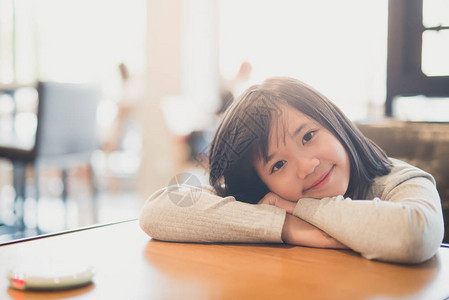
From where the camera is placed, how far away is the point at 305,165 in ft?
2.82

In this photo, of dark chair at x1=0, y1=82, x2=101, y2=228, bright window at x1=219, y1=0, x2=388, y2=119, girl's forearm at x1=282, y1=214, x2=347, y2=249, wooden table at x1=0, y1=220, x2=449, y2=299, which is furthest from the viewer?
bright window at x1=219, y1=0, x2=388, y2=119

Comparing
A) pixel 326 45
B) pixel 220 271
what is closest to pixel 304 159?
pixel 220 271

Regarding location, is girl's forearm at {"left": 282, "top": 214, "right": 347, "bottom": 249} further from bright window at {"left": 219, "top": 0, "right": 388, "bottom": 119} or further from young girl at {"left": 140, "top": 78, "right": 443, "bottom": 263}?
bright window at {"left": 219, "top": 0, "right": 388, "bottom": 119}

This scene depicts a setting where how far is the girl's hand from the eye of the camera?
2.97 ft

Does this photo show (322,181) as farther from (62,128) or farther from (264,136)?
(62,128)

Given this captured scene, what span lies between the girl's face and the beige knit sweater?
4 centimetres

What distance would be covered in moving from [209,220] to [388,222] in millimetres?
304

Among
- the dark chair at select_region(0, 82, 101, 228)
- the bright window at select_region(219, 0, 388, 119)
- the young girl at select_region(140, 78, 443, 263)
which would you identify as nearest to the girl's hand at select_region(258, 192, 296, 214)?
the young girl at select_region(140, 78, 443, 263)

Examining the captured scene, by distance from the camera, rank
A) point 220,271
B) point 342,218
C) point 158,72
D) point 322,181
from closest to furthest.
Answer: point 220,271 < point 342,218 < point 322,181 < point 158,72

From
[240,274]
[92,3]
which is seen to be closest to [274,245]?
[240,274]

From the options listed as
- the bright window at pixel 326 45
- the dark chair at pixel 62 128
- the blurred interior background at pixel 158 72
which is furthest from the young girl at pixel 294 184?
the bright window at pixel 326 45

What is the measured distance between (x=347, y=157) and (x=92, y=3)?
4578mm

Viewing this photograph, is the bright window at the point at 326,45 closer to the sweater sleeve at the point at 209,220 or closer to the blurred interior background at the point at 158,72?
the blurred interior background at the point at 158,72

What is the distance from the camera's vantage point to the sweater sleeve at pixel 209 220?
2.75 feet
